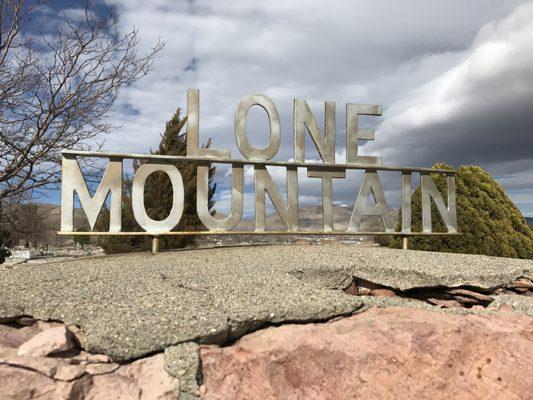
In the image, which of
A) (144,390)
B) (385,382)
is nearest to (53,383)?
(144,390)

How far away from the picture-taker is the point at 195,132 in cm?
640

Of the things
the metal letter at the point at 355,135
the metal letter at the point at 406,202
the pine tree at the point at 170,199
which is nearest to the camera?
the metal letter at the point at 355,135

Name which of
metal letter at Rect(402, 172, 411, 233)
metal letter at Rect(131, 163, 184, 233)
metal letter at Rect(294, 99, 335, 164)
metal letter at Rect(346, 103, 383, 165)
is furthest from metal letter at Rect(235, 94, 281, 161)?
metal letter at Rect(402, 172, 411, 233)

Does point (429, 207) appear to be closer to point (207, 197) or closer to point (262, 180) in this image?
point (262, 180)

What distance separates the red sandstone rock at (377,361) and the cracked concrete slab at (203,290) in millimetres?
172

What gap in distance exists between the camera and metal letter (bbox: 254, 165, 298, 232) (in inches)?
259

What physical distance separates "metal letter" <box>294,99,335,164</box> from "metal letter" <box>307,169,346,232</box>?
0.69ft

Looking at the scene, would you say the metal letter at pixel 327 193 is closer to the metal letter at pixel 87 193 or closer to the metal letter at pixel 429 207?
the metal letter at pixel 429 207

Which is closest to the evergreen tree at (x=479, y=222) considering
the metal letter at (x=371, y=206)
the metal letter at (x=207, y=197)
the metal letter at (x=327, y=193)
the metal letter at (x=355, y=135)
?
the metal letter at (x=371, y=206)

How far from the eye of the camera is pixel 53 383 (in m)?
2.43

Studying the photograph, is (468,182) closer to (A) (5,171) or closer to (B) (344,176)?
(B) (344,176)

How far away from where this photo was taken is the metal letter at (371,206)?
7.03 m

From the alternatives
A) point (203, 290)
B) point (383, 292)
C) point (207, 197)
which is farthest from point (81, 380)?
point (207, 197)

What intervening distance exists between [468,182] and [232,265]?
19.5 ft
